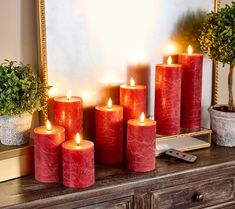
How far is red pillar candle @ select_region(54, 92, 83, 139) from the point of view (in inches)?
44.8

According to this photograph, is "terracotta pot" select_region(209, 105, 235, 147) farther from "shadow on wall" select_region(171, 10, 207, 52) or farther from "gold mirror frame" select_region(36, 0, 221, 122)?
"gold mirror frame" select_region(36, 0, 221, 122)

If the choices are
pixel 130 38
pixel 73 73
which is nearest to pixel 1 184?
pixel 73 73

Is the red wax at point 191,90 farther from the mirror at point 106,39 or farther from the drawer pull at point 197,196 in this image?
the drawer pull at point 197,196

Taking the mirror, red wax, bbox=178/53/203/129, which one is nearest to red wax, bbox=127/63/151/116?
the mirror

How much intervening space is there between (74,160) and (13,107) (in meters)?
0.19

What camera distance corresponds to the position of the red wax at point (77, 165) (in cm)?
103

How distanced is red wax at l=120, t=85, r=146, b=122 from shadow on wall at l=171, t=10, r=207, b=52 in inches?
9.2

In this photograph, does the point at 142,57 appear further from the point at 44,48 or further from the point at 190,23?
the point at 44,48

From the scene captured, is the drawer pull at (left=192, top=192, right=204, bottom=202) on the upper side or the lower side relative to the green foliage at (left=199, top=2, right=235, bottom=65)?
lower

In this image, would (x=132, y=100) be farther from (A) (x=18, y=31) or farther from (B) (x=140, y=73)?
(A) (x=18, y=31)

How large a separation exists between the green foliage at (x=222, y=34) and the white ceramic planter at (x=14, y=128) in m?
0.57

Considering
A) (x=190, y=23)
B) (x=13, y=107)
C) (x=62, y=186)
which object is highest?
(x=190, y=23)

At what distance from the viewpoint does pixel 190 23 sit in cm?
138

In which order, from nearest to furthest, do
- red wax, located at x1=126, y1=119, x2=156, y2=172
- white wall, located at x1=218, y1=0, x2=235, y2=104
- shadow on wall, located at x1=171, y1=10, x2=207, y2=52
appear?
red wax, located at x1=126, y1=119, x2=156, y2=172
shadow on wall, located at x1=171, y1=10, x2=207, y2=52
white wall, located at x1=218, y1=0, x2=235, y2=104
